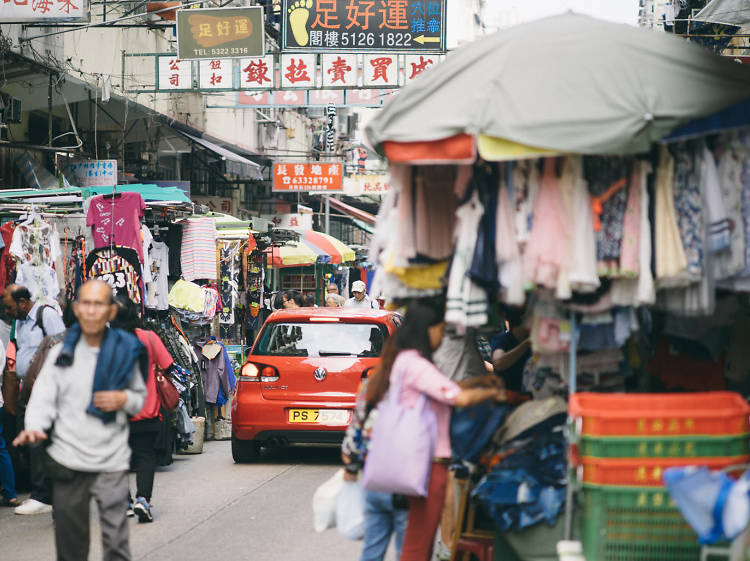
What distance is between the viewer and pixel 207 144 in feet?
74.8

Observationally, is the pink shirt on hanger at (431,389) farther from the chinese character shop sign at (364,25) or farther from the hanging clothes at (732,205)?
the chinese character shop sign at (364,25)

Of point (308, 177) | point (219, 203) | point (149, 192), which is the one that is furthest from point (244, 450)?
point (219, 203)

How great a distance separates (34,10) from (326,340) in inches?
210

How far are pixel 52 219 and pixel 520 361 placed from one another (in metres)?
7.14

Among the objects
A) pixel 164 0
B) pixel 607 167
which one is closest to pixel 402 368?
pixel 607 167

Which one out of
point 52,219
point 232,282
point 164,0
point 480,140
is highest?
point 164,0

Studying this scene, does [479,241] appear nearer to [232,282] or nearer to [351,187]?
[232,282]

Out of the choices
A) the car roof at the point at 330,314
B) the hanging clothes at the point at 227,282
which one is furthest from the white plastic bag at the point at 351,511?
the hanging clothes at the point at 227,282

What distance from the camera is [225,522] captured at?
877 cm

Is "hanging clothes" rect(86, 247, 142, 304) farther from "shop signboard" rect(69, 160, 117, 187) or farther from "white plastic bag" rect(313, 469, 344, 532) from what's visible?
"white plastic bag" rect(313, 469, 344, 532)

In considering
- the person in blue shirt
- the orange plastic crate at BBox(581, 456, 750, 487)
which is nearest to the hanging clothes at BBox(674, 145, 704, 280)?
the orange plastic crate at BBox(581, 456, 750, 487)

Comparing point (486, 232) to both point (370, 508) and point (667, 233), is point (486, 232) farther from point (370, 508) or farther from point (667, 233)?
point (370, 508)

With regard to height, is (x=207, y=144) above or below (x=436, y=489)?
above

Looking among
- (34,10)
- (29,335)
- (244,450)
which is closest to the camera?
(29,335)
